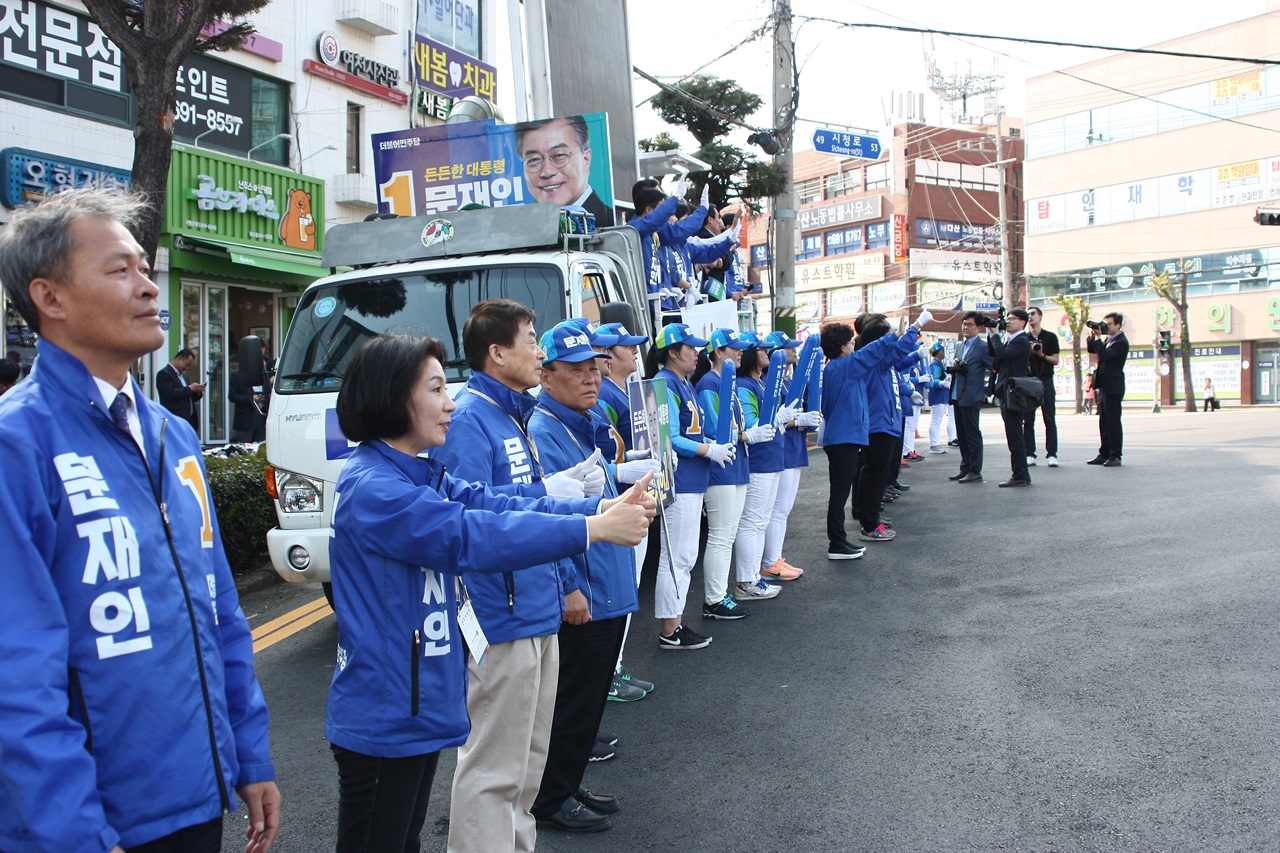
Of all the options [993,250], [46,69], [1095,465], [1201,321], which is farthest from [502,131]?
[993,250]

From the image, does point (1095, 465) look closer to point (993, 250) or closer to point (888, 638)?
point (888, 638)

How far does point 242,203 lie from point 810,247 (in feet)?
194

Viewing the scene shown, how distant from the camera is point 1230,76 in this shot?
44.7 m

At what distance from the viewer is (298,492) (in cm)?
590

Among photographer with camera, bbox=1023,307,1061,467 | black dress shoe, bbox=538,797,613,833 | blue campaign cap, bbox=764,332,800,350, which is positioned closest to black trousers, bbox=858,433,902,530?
blue campaign cap, bbox=764,332,800,350

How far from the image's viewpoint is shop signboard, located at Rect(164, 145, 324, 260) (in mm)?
17328

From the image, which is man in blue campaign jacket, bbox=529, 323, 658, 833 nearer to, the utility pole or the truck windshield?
the truck windshield

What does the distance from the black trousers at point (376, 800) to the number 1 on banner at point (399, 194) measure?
6.35 m

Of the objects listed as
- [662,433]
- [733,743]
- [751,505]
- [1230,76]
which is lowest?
[733,743]

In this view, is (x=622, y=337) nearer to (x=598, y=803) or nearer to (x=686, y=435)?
(x=598, y=803)

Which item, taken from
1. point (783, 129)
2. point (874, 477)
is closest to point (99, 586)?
point (874, 477)

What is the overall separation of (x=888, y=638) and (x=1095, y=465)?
9.04 meters

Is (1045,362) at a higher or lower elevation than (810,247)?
lower

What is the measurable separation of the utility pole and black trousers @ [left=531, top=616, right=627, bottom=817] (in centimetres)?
1400
